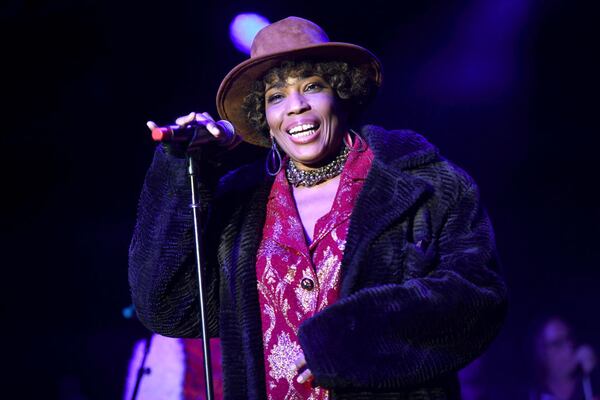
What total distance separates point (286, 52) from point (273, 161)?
1.51 feet

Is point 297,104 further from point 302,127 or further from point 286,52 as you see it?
point 286,52

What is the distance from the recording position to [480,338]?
213cm

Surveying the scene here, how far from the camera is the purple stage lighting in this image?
498cm

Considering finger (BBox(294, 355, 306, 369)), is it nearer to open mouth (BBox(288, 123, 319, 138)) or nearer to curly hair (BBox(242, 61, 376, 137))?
open mouth (BBox(288, 123, 319, 138))

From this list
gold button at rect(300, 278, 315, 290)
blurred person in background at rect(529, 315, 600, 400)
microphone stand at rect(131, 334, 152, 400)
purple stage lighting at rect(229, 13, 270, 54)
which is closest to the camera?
gold button at rect(300, 278, 315, 290)

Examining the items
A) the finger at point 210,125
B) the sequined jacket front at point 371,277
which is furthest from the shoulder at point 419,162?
the finger at point 210,125

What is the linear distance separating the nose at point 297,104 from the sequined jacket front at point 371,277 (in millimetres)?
265

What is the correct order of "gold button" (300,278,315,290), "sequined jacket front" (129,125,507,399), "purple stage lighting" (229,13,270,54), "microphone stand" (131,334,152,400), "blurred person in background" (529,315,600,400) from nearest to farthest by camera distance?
"sequined jacket front" (129,125,507,399) < "gold button" (300,278,315,290) < "microphone stand" (131,334,152,400) < "purple stage lighting" (229,13,270,54) < "blurred person in background" (529,315,600,400)

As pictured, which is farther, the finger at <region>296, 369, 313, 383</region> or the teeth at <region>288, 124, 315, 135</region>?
the teeth at <region>288, 124, 315, 135</region>

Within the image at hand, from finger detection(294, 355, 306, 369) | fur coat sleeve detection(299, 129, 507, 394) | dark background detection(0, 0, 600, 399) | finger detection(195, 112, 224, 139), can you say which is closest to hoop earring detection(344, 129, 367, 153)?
fur coat sleeve detection(299, 129, 507, 394)

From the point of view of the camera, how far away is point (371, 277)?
2244mm

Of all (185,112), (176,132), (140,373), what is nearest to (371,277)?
(176,132)

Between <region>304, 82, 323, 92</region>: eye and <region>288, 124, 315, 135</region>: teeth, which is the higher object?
<region>304, 82, 323, 92</region>: eye

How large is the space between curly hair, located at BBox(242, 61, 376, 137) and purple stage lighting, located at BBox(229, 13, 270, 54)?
2176mm
